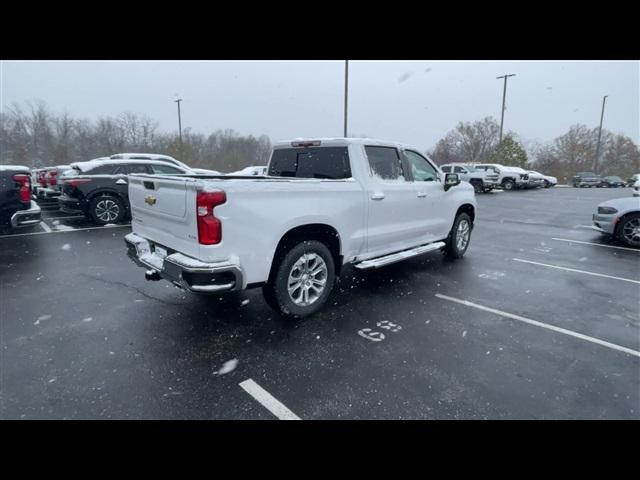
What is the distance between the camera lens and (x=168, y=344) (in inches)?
137

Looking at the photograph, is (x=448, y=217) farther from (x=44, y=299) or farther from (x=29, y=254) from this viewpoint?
(x=29, y=254)

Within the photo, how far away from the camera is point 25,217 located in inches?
259

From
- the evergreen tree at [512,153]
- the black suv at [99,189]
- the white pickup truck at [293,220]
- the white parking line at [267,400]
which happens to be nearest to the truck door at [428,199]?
the white pickup truck at [293,220]

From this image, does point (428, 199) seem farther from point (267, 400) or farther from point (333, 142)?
point (267, 400)

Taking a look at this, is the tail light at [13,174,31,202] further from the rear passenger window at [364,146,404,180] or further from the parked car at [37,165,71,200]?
the rear passenger window at [364,146,404,180]

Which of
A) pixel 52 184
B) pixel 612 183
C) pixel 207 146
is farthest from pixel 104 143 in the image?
pixel 612 183

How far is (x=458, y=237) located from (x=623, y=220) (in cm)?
456

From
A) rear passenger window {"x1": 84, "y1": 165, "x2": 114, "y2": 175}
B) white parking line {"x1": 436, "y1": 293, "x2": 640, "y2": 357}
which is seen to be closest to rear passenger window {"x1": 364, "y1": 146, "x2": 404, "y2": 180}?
white parking line {"x1": 436, "y1": 293, "x2": 640, "y2": 357}

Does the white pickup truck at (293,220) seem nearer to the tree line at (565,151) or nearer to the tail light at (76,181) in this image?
the tail light at (76,181)

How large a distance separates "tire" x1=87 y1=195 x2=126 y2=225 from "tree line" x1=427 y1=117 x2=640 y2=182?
50787 millimetres
